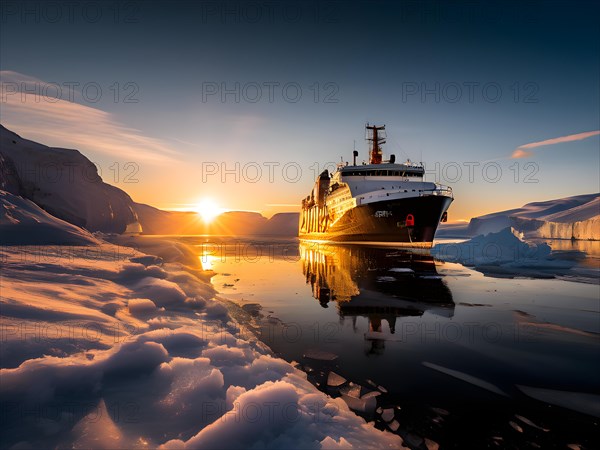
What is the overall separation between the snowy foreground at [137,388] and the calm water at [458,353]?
801mm

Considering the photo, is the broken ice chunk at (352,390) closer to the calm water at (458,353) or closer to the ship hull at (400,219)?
the calm water at (458,353)

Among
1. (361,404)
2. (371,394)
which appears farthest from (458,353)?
(361,404)

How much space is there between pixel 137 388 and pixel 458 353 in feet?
16.8

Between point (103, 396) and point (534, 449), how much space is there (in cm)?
424

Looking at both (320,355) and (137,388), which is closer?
(137,388)

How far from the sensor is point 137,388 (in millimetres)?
3291

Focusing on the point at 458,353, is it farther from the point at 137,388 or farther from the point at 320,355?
the point at 137,388

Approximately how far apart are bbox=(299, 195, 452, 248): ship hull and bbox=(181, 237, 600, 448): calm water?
19.4 metres

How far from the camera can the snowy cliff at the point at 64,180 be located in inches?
2650

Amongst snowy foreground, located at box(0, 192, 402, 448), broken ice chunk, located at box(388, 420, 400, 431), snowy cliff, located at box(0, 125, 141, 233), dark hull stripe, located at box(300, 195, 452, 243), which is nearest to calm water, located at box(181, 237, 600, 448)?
broken ice chunk, located at box(388, 420, 400, 431)

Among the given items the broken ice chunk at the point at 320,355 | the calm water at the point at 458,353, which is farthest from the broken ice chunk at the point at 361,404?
the broken ice chunk at the point at 320,355

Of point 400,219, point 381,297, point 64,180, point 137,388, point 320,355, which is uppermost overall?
point 64,180

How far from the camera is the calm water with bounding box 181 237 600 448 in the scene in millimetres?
3434

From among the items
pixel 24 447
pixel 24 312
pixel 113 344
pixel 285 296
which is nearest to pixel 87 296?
pixel 24 312
